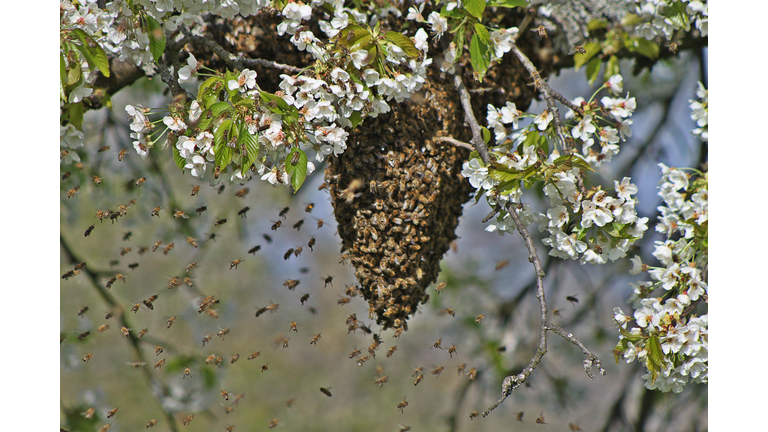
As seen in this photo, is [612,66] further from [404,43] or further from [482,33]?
[404,43]

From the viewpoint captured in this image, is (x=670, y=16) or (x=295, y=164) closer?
(x=295, y=164)

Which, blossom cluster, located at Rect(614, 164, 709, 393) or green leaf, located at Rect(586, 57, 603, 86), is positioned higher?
green leaf, located at Rect(586, 57, 603, 86)

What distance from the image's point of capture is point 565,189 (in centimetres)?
92

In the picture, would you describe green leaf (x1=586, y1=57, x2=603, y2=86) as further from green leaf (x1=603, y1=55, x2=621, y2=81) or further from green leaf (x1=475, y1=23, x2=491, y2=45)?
green leaf (x1=475, y1=23, x2=491, y2=45)

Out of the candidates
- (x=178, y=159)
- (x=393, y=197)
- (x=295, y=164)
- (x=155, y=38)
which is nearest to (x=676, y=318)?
(x=393, y=197)

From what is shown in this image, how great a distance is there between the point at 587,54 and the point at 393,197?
0.86 m

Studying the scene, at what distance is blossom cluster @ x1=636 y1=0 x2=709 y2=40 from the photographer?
1243mm

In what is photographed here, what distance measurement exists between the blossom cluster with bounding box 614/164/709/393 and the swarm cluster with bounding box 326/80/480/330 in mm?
514

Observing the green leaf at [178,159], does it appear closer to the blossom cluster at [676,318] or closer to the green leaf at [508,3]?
the green leaf at [508,3]

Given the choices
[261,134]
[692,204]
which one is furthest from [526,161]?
[692,204]

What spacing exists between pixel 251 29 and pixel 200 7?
30 cm

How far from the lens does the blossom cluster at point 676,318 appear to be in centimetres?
104

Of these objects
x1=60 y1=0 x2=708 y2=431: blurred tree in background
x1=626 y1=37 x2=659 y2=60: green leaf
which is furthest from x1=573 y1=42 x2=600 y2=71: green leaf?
x1=626 y1=37 x2=659 y2=60: green leaf

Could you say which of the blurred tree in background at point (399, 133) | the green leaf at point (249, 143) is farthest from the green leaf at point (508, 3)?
the green leaf at point (249, 143)
